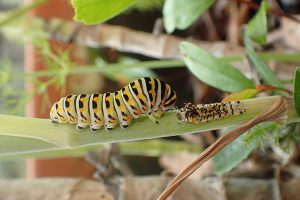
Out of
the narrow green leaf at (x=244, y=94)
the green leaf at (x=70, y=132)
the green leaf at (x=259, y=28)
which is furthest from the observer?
the green leaf at (x=259, y=28)

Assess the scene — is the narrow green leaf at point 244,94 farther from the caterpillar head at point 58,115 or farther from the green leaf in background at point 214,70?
the caterpillar head at point 58,115

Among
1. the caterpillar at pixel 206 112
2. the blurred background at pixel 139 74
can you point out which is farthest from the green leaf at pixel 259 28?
the caterpillar at pixel 206 112

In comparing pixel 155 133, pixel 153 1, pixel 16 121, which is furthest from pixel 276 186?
pixel 153 1

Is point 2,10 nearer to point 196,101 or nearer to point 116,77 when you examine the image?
point 116,77

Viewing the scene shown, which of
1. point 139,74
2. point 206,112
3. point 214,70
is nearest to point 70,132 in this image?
point 206,112

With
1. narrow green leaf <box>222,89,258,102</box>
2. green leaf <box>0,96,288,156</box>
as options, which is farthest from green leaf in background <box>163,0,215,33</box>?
green leaf <box>0,96,288,156</box>
